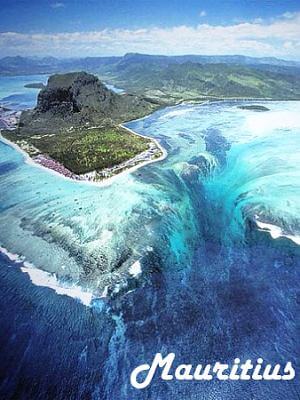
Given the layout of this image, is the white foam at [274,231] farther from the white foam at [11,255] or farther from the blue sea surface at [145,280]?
the white foam at [11,255]

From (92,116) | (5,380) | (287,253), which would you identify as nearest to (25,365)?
(5,380)

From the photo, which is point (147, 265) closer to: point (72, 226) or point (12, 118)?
point (72, 226)

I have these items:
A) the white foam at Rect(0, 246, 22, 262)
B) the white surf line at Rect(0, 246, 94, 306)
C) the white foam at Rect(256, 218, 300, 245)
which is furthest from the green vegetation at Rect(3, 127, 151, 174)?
the white foam at Rect(256, 218, 300, 245)

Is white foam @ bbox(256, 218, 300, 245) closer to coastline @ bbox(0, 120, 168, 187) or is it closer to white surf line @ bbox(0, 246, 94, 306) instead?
white surf line @ bbox(0, 246, 94, 306)

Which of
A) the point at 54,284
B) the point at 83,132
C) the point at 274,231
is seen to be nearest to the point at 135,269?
the point at 54,284

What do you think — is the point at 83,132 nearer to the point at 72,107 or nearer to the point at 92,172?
the point at 72,107

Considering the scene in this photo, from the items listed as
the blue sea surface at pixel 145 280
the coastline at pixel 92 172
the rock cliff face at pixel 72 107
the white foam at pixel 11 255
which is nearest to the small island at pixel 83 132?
the rock cliff face at pixel 72 107
